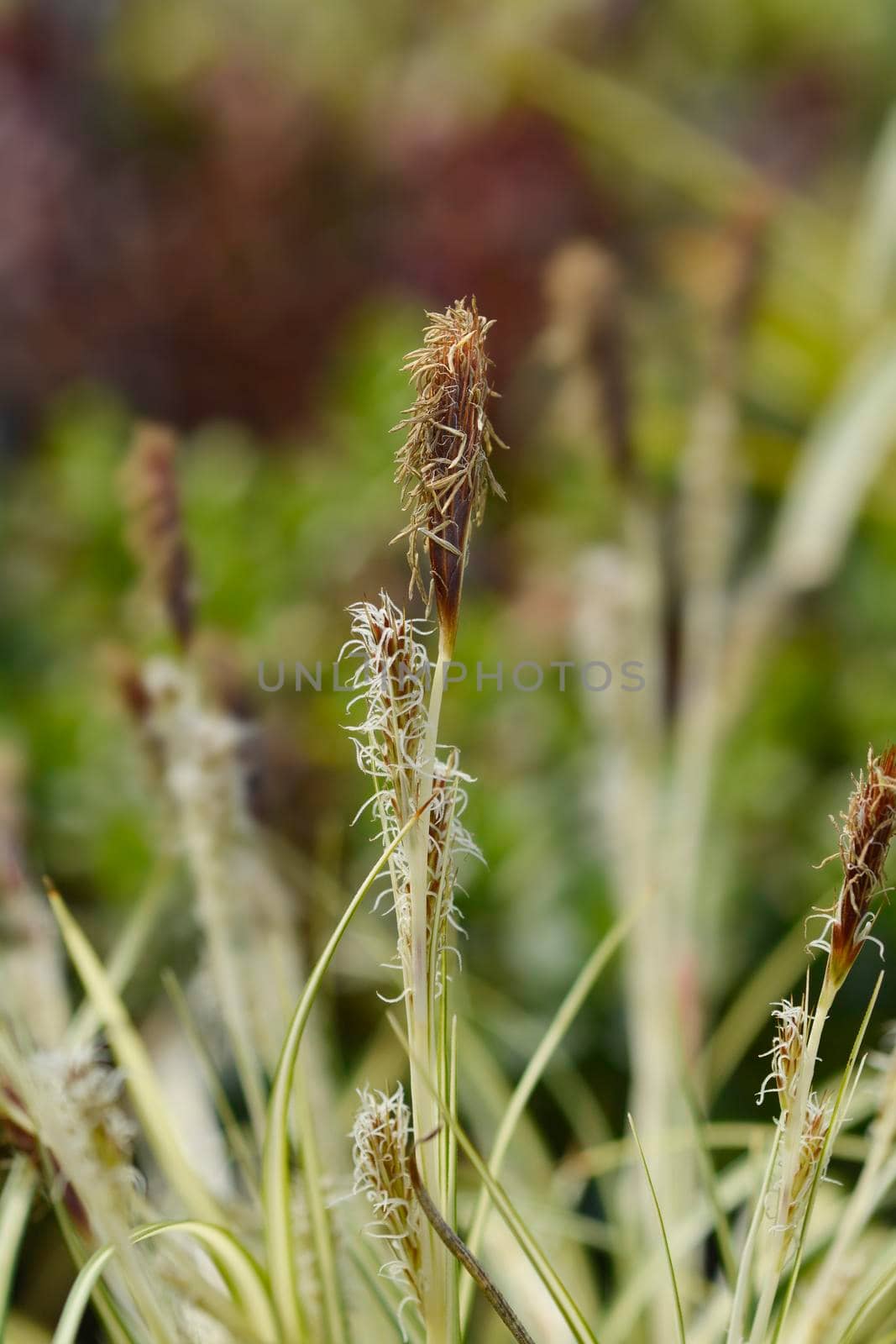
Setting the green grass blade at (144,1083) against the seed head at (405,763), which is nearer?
the seed head at (405,763)

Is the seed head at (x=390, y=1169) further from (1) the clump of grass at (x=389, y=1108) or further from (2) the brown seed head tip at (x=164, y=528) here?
(2) the brown seed head tip at (x=164, y=528)

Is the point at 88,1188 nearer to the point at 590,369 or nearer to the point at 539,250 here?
the point at 590,369

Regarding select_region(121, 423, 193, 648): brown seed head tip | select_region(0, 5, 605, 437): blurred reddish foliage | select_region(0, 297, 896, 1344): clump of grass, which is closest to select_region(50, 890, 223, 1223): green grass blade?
select_region(0, 297, 896, 1344): clump of grass

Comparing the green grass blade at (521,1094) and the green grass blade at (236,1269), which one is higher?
the green grass blade at (521,1094)

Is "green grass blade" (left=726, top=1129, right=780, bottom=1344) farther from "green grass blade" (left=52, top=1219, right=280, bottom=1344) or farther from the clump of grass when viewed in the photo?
"green grass blade" (left=52, top=1219, right=280, bottom=1344)

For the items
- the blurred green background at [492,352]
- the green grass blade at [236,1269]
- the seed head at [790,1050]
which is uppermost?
the blurred green background at [492,352]

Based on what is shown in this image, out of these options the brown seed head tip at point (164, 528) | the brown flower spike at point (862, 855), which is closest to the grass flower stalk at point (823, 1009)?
the brown flower spike at point (862, 855)

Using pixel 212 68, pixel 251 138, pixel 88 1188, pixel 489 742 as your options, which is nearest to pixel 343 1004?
pixel 489 742
